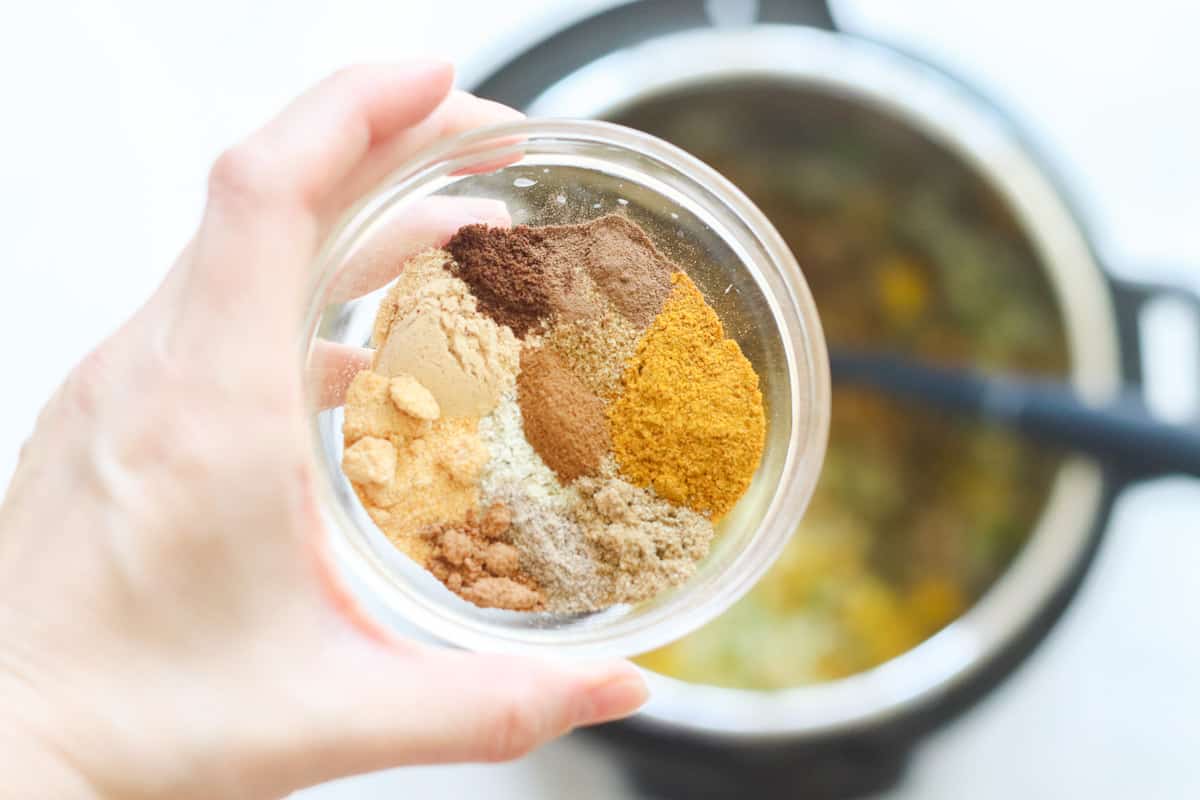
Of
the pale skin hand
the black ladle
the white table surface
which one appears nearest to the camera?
the pale skin hand

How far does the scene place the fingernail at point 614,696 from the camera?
677mm

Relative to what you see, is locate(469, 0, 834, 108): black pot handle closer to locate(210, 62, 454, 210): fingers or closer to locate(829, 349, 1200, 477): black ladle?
locate(210, 62, 454, 210): fingers

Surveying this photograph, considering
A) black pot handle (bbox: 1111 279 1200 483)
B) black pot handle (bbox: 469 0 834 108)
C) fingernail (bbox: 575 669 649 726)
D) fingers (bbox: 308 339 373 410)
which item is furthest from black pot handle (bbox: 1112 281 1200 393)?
fingers (bbox: 308 339 373 410)

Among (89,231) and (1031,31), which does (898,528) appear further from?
(89,231)

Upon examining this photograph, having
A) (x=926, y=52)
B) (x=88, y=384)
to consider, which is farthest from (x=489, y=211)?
(x=926, y=52)

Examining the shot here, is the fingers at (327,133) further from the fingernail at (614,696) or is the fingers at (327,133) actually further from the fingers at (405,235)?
the fingernail at (614,696)

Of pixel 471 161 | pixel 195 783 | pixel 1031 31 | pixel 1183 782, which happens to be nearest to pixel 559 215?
pixel 471 161

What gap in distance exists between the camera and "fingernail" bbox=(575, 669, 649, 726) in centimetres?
68

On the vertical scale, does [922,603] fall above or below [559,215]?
below

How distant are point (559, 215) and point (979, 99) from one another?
55 cm

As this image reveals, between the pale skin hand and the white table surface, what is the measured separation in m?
0.45

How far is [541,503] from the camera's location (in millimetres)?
654

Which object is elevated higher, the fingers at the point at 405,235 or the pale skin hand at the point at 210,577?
the fingers at the point at 405,235

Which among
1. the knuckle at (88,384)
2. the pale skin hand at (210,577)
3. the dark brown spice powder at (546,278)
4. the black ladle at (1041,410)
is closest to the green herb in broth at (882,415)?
the black ladle at (1041,410)
